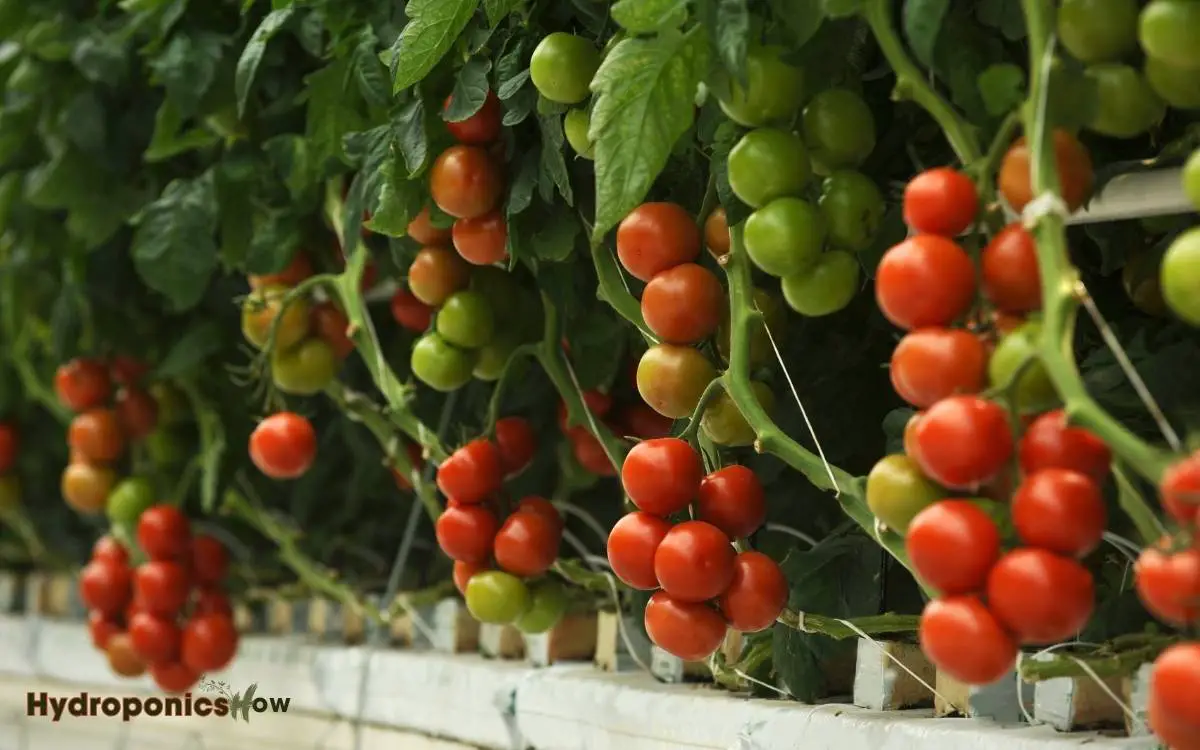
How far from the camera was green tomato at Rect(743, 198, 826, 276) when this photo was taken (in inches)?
29.0

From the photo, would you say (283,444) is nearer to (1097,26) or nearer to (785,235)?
(785,235)

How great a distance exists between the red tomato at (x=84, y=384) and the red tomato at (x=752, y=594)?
95 cm

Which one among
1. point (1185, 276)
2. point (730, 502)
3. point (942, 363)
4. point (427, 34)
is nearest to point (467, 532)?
point (730, 502)

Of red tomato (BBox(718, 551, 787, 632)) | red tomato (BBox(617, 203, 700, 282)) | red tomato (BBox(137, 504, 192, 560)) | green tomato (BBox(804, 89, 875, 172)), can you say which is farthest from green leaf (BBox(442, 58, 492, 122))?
red tomato (BBox(137, 504, 192, 560))

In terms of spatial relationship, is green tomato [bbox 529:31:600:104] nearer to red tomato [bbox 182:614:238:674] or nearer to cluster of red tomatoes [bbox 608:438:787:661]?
cluster of red tomatoes [bbox 608:438:787:661]

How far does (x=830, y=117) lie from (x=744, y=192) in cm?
7

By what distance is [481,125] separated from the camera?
967 mm

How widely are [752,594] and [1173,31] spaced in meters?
0.39

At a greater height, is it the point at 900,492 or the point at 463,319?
the point at 900,492

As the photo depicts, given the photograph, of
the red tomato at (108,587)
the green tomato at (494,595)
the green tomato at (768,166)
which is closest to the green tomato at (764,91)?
the green tomato at (768,166)

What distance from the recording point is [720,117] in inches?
32.7

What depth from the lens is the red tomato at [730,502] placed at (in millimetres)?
836

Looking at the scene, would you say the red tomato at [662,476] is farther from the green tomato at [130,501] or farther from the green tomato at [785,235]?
the green tomato at [130,501]

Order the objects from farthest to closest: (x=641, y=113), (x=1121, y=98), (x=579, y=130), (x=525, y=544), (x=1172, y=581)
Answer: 1. (x=525, y=544)
2. (x=579, y=130)
3. (x=641, y=113)
4. (x=1121, y=98)
5. (x=1172, y=581)
